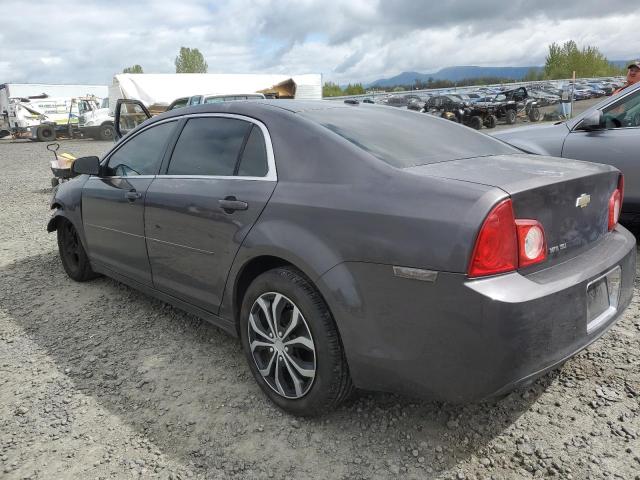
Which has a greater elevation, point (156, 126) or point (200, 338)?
point (156, 126)

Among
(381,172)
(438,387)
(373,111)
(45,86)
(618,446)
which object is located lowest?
(618,446)

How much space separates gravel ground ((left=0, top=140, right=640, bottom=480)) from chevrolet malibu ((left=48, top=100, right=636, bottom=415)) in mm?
249

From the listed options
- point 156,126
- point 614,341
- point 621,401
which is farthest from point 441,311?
point 156,126

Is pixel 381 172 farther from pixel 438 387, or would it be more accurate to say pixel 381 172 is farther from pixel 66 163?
pixel 66 163

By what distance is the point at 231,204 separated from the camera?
268cm

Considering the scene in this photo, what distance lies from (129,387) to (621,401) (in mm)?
2590

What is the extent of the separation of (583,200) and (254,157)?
1602 mm

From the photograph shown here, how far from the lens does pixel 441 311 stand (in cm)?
191

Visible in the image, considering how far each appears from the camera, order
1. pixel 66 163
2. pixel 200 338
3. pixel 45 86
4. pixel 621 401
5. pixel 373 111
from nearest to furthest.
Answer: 1. pixel 621 401
2. pixel 373 111
3. pixel 200 338
4. pixel 66 163
5. pixel 45 86

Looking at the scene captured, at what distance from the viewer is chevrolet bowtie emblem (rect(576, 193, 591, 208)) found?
2232mm

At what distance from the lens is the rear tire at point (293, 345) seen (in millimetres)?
2295

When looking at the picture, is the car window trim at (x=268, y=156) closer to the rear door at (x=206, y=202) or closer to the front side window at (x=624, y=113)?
the rear door at (x=206, y=202)

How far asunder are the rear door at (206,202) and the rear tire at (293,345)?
31cm

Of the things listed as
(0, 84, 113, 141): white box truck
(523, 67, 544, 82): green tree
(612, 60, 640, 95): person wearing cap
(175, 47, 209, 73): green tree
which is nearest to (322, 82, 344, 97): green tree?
(175, 47, 209, 73): green tree
